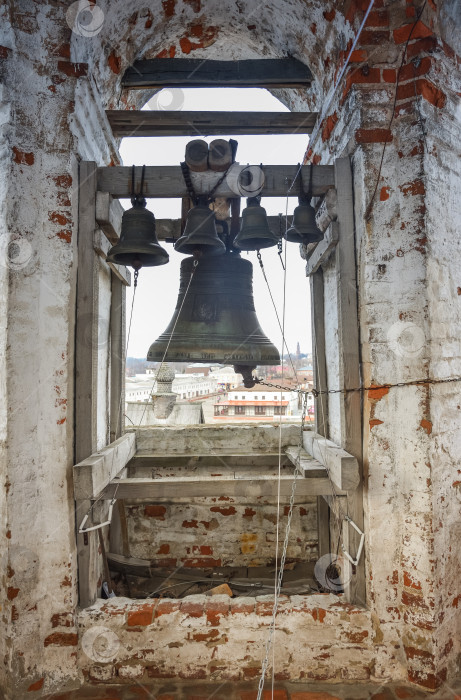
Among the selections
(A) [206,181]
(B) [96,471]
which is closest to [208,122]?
(A) [206,181]

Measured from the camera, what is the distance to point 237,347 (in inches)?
112

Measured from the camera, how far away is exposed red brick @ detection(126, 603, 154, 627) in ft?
8.30

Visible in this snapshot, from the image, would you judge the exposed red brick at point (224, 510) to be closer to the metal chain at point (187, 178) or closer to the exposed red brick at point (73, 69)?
the metal chain at point (187, 178)

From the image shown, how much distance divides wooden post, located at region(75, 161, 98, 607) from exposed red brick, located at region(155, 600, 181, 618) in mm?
417

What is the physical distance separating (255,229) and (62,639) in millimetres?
2735

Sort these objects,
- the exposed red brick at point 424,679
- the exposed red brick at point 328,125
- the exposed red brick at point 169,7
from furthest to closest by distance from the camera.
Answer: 1. the exposed red brick at point 169,7
2. the exposed red brick at point 328,125
3. the exposed red brick at point 424,679

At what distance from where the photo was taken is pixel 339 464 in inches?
98.3

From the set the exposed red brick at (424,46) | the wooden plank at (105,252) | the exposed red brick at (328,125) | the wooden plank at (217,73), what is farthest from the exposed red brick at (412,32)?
the wooden plank at (105,252)

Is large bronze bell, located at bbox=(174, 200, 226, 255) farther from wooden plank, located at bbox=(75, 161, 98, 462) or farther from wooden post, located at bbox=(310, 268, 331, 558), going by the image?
wooden post, located at bbox=(310, 268, 331, 558)

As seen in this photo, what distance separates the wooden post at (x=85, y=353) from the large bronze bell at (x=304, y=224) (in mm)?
1288

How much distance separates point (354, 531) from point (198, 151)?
103 inches

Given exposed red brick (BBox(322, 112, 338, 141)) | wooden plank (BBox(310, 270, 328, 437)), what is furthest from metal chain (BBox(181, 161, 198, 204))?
wooden plank (BBox(310, 270, 328, 437))

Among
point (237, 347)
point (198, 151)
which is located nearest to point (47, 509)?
point (237, 347)

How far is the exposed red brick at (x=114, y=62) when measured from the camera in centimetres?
311
